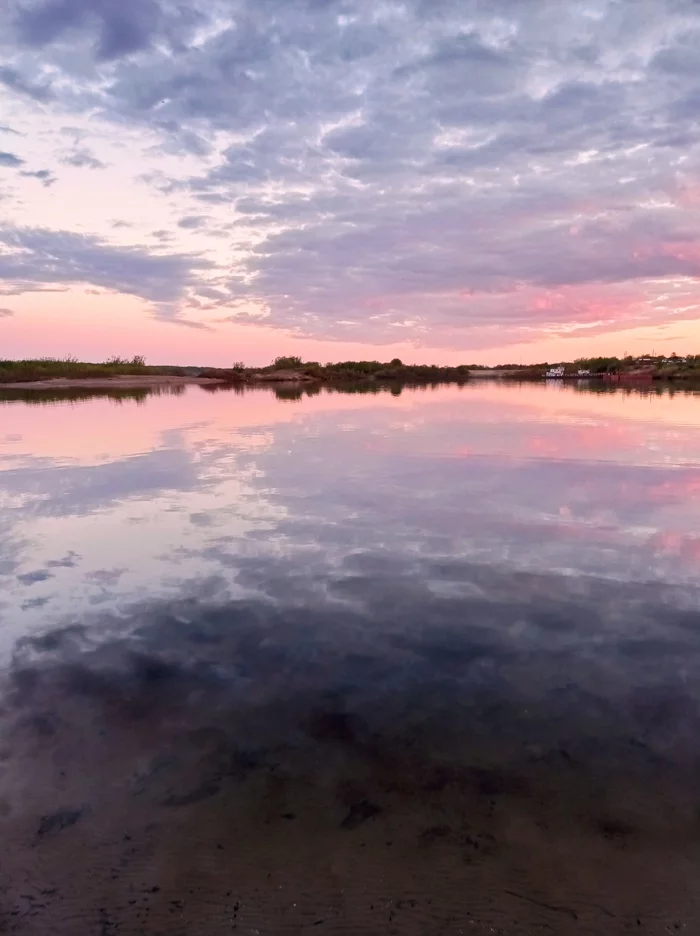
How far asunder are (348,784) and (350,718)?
2.43 ft

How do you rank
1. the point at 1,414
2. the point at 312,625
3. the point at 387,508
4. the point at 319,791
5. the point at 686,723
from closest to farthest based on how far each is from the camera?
the point at 319,791 < the point at 686,723 < the point at 312,625 < the point at 387,508 < the point at 1,414

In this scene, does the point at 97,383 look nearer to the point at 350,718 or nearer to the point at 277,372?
the point at 277,372

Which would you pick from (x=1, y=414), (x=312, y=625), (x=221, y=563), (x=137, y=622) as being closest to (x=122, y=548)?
(x=221, y=563)

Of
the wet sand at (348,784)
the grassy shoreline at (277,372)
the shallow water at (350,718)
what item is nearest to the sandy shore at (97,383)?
the grassy shoreline at (277,372)

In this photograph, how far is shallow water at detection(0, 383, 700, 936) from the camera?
3209mm

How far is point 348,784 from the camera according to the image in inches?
157

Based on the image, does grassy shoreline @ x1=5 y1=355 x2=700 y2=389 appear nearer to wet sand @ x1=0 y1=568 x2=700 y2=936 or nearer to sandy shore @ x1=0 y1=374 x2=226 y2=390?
sandy shore @ x1=0 y1=374 x2=226 y2=390

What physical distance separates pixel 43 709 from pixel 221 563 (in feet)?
11.6

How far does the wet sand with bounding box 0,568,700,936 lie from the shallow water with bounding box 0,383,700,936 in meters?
0.02

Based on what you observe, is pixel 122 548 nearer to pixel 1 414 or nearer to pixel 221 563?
pixel 221 563

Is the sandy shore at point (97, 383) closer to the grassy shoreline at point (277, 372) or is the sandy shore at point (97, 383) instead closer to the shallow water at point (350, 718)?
the grassy shoreline at point (277, 372)

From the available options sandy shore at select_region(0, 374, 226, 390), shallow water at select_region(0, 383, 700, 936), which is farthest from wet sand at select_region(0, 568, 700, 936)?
sandy shore at select_region(0, 374, 226, 390)

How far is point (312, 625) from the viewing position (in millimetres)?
6402

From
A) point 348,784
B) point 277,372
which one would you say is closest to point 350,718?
point 348,784
